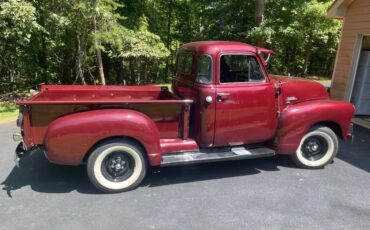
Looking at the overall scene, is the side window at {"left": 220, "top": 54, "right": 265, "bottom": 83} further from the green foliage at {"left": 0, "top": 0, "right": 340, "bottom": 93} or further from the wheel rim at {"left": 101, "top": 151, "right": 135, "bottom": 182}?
the green foliage at {"left": 0, "top": 0, "right": 340, "bottom": 93}

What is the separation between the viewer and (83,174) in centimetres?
493

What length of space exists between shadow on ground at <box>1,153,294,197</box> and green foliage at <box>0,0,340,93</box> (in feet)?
19.3

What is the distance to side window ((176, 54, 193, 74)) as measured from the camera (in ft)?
16.9

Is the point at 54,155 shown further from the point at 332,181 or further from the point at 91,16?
the point at 91,16

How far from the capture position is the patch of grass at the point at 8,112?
8298 millimetres

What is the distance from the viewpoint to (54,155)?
4.08 m

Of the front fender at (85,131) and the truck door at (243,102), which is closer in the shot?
the front fender at (85,131)

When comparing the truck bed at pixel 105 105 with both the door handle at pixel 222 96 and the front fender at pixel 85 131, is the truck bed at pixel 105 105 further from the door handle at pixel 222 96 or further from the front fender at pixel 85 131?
the door handle at pixel 222 96

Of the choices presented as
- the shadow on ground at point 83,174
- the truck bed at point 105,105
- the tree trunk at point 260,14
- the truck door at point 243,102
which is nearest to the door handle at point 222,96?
the truck door at point 243,102

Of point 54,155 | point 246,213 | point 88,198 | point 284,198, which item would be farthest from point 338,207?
point 54,155

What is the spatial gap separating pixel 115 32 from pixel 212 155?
7.80 meters

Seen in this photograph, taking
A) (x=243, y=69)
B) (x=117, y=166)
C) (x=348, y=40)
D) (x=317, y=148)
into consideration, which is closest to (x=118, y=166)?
(x=117, y=166)

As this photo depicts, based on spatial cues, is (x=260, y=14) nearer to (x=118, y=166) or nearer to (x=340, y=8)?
(x=340, y=8)

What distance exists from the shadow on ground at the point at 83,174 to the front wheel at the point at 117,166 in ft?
0.79
